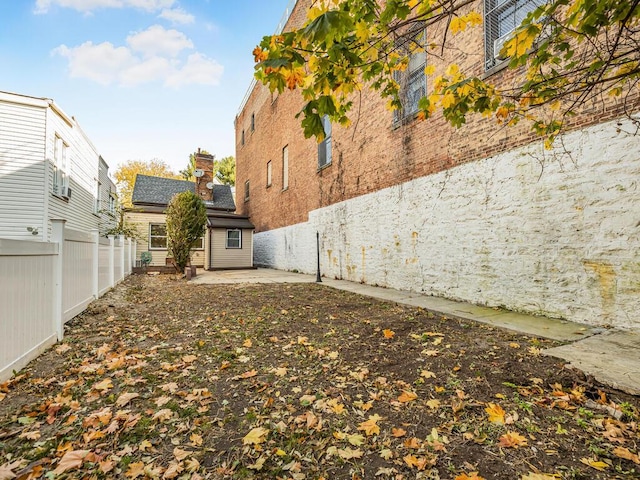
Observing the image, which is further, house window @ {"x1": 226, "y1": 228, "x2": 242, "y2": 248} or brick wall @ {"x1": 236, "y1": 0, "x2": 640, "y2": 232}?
house window @ {"x1": 226, "y1": 228, "x2": 242, "y2": 248}

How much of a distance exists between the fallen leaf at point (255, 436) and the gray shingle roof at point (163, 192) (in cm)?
1922

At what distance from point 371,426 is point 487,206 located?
4.65m

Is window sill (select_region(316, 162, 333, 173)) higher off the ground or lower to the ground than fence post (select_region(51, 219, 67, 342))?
higher

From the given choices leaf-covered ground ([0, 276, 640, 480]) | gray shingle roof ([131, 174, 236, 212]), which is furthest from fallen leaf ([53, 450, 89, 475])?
gray shingle roof ([131, 174, 236, 212])

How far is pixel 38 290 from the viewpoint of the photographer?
3086 millimetres

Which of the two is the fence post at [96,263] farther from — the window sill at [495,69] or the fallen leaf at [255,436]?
the window sill at [495,69]

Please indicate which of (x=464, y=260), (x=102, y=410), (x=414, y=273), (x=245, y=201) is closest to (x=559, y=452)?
(x=102, y=410)

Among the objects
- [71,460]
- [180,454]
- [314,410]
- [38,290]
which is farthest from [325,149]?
[71,460]

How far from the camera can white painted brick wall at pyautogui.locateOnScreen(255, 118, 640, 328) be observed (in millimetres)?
3665

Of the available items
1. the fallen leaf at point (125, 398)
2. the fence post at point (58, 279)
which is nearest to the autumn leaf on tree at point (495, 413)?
the fallen leaf at point (125, 398)

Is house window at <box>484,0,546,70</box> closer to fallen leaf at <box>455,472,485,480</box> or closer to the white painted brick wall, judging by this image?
the white painted brick wall

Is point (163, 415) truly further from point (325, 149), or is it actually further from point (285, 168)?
point (285, 168)

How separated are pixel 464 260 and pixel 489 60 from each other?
3.70m

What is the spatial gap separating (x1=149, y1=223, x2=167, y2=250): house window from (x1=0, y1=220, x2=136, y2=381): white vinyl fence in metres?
11.9
